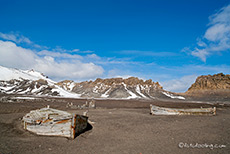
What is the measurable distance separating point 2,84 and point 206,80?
112m

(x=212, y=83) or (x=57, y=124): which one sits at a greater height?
(x=212, y=83)

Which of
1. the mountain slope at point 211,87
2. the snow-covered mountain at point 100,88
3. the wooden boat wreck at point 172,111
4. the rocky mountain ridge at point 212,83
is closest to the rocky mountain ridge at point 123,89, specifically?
the snow-covered mountain at point 100,88

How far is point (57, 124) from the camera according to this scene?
10.4 m

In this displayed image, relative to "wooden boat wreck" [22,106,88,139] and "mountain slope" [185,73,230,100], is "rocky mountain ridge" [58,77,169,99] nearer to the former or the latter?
"mountain slope" [185,73,230,100]

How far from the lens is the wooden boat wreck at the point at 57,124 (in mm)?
10180

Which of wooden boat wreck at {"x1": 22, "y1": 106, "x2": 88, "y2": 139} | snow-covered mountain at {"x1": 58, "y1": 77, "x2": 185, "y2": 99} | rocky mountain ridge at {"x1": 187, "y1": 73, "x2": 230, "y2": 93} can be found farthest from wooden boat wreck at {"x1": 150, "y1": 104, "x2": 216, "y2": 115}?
rocky mountain ridge at {"x1": 187, "y1": 73, "x2": 230, "y2": 93}

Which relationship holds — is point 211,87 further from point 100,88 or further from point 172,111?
point 172,111

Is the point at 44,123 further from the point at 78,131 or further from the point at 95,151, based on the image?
the point at 95,151

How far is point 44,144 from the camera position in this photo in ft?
29.0

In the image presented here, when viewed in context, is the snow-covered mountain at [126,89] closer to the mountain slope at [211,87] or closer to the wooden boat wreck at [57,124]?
the mountain slope at [211,87]

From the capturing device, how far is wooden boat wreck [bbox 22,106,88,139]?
33.4 feet

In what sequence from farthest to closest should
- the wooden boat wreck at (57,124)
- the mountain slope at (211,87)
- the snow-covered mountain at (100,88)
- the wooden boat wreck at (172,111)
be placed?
the snow-covered mountain at (100,88) < the mountain slope at (211,87) < the wooden boat wreck at (172,111) < the wooden boat wreck at (57,124)

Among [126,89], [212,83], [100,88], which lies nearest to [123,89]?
[126,89]

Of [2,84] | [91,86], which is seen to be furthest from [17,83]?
[91,86]
